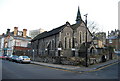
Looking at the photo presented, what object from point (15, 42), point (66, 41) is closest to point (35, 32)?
point (15, 42)

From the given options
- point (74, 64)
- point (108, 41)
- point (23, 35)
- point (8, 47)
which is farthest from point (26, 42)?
point (108, 41)

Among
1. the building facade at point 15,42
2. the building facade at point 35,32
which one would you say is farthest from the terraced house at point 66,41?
the building facade at point 35,32

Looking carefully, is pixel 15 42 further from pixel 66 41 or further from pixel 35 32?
pixel 35 32

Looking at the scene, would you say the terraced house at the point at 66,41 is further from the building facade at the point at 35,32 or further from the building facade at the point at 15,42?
the building facade at the point at 35,32

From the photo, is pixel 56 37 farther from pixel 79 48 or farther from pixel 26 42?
pixel 26 42

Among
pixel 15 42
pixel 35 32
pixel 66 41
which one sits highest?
pixel 35 32

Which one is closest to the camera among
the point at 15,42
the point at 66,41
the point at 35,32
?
the point at 66,41

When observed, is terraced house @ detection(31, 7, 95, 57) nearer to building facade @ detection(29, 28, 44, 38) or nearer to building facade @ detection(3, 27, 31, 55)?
building facade @ detection(3, 27, 31, 55)

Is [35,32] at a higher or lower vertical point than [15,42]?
higher

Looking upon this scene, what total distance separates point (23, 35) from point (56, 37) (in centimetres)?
2723

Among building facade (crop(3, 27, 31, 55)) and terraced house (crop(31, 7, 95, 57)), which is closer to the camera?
terraced house (crop(31, 7, 95, 57))

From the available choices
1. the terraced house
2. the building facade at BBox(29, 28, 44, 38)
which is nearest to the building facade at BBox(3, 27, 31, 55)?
the terraced house

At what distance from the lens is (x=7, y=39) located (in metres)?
55.3

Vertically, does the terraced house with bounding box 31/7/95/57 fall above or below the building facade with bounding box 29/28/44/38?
below
